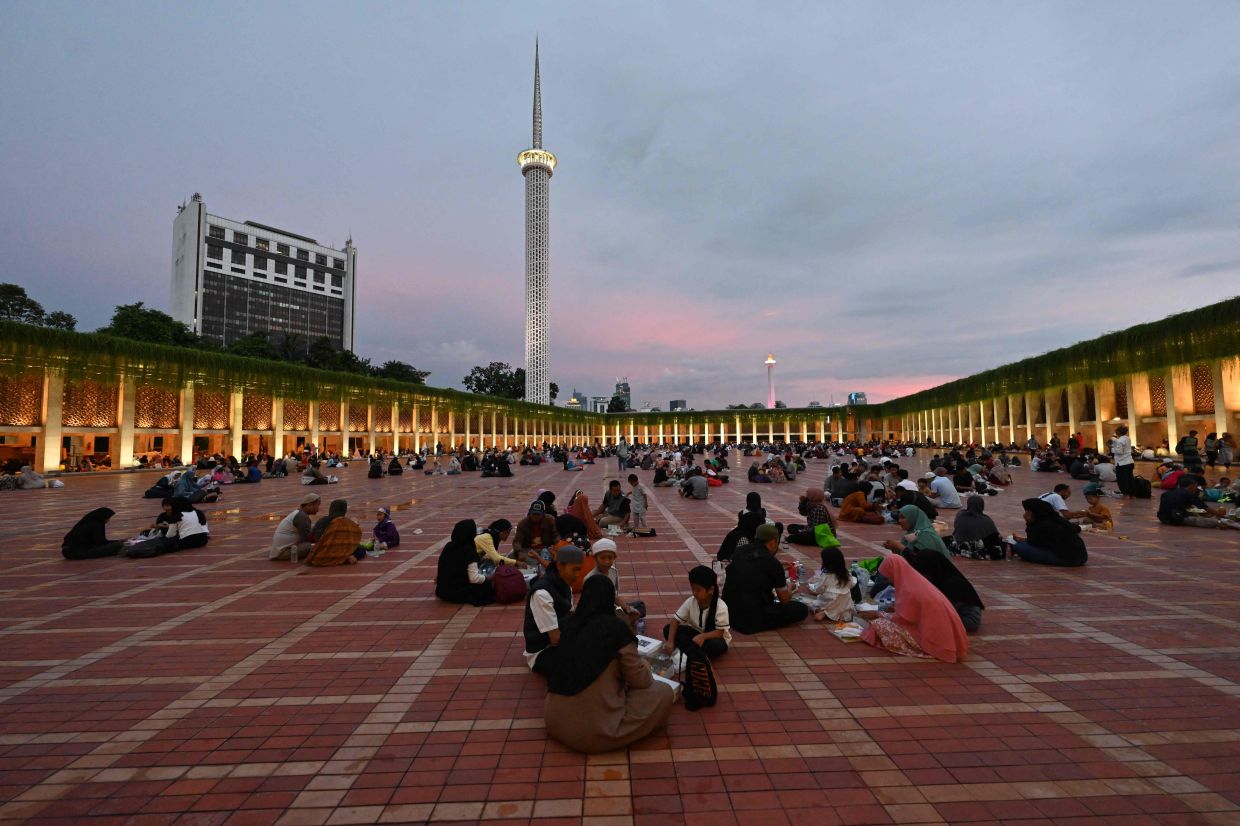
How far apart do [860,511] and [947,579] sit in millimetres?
5675

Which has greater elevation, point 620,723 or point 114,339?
point 114,339

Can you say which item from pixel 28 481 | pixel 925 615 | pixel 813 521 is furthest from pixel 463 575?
pixel 28 481

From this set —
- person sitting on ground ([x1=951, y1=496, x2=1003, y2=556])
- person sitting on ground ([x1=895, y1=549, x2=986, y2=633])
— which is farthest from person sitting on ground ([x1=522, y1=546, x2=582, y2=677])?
person sitting on ground ([x1=951, y1=496, x2=1003, y2=556])

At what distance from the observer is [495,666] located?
408cm

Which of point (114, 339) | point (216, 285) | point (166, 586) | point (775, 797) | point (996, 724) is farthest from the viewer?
point (216, 285)

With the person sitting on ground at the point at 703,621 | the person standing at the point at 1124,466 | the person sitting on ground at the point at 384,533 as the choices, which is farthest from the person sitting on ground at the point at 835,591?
the person standing at the point at 1124,466

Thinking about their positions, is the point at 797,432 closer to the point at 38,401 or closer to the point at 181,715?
the point at 38,401

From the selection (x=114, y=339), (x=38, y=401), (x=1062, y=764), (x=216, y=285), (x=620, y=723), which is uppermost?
(x=216, y=285)

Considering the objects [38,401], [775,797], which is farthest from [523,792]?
[38,401]

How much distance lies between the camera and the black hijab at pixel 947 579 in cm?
462

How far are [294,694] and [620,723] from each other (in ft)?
7.29

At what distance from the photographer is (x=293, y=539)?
24.3 ft

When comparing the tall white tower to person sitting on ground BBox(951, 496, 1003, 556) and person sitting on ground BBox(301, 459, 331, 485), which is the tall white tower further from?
person sitting on ground BBox(951, 496, 1003, 556)

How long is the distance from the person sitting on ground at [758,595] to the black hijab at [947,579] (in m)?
1.06
